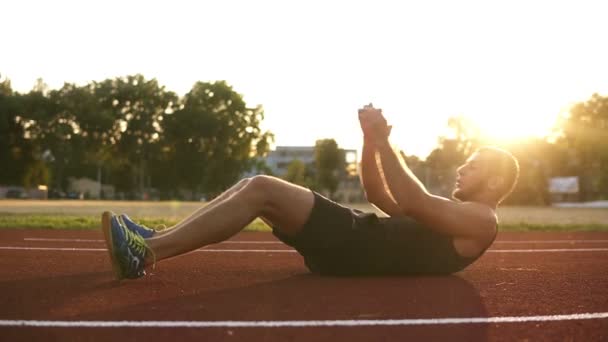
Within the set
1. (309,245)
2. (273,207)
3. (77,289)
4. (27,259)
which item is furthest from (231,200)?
(27,259)

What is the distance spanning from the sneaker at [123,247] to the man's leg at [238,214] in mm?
80

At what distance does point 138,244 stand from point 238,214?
64 centimetres

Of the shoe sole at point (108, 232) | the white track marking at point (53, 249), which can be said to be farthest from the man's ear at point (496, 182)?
the white track marking at point (53, 249)

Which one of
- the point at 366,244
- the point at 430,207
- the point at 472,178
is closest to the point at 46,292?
the point at 366,244

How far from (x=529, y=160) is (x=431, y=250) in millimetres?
45121

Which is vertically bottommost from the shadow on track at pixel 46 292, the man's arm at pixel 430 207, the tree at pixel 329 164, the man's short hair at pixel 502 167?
the shadow on track at pixel 46 292

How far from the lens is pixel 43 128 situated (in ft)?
178

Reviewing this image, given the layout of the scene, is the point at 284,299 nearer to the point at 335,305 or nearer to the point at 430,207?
the point at 335,305

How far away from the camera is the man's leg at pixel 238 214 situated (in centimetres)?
405

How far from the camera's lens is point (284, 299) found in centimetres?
383

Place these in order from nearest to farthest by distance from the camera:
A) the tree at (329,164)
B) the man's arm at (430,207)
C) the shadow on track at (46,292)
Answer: the shadow on track at (46,292)
the man's arm at (430,207)
the tree at (329,164)

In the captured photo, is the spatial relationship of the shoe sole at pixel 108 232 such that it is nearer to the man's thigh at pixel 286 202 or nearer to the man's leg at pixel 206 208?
the man's leg at pixel 206 208

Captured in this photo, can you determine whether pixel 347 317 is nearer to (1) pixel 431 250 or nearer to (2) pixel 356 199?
(1) pixel 431 250

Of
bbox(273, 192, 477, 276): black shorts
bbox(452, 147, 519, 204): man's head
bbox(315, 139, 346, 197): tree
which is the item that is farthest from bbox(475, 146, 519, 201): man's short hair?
bbox(315, 139, 346, 197): tree
